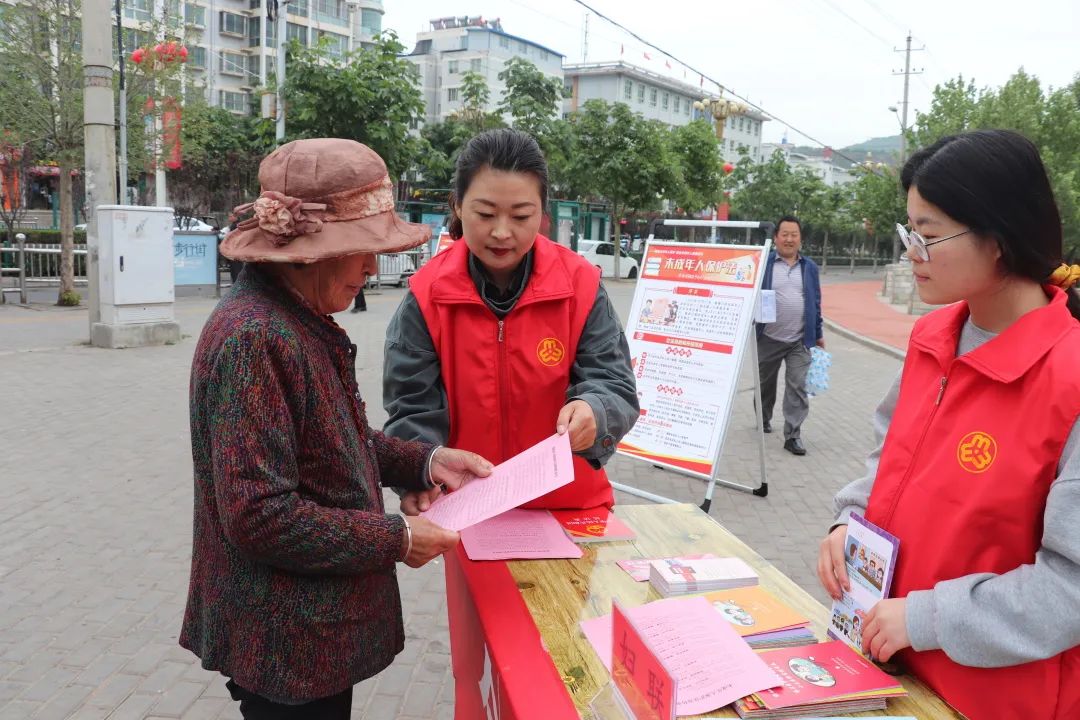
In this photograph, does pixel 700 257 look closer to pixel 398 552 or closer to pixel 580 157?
pixel 398 552

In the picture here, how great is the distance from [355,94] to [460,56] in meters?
51.4

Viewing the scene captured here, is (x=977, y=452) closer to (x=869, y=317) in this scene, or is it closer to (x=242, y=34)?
(x=869, y=317)

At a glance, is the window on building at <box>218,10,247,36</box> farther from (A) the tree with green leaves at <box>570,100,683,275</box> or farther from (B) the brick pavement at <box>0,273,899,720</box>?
(B) the brick pavement at <box>0,273,899,720</box>

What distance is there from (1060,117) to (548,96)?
45.0 ft

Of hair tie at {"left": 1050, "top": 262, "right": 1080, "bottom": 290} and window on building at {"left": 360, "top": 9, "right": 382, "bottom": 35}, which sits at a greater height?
window on building at {"left": 360, "top": 9, "right": 382, "bottom": 35}

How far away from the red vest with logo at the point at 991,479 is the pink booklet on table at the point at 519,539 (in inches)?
34.1

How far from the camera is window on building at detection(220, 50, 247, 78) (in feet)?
163

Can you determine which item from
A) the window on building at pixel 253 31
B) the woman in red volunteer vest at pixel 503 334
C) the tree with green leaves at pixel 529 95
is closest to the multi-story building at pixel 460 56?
the window on building at pixel 253 31

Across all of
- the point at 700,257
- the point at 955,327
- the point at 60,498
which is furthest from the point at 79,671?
the point at 700,257

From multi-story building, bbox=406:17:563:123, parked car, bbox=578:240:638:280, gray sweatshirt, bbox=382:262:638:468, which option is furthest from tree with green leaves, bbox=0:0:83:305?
multi-story building, bbox=406:17:563:123

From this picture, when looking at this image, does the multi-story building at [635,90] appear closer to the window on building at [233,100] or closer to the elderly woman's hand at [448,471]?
the window on building at [233,100]

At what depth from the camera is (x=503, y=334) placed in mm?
2072

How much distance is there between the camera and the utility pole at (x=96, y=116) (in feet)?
30.1

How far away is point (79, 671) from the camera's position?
123 inches
